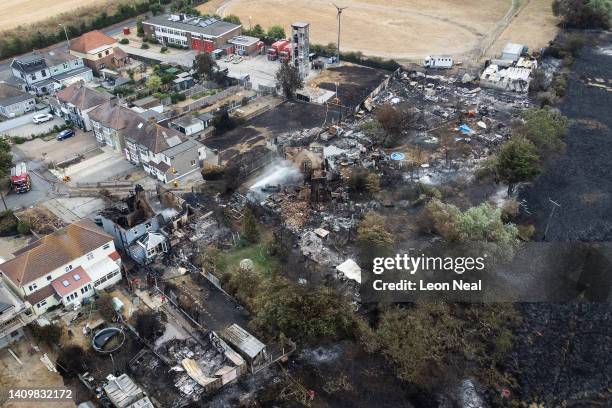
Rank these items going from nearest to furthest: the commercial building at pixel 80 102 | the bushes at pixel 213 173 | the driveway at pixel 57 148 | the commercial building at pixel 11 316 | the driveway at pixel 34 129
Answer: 1. the commercial building at pixel 11 316
2. the bushes at pixel 213 173
3. the driveway at pixel 57 148
4. the commercial building at pixel 80 102
5. the driveway at pixel 34 129

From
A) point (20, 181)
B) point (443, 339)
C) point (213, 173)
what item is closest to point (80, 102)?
point (20, 181)

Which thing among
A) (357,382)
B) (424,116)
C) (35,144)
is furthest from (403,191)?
(35,144)

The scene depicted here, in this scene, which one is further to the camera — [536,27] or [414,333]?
[536,27]

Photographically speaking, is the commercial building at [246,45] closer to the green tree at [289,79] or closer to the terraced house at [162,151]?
the green tree at [289,79]

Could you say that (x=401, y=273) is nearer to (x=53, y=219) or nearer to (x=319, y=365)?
(x=319, y=365)

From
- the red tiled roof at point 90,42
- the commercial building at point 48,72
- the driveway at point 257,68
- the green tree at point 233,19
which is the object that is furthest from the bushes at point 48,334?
the green tree at point 233,19

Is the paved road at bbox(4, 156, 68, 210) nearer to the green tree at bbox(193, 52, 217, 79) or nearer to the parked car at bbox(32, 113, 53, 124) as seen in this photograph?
the parked car at bbox(32, 113, 53, 124)

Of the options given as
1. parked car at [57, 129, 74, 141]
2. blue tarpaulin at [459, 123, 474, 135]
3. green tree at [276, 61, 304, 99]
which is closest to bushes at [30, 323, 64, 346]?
parked car at [57, 129, 74, 141]
